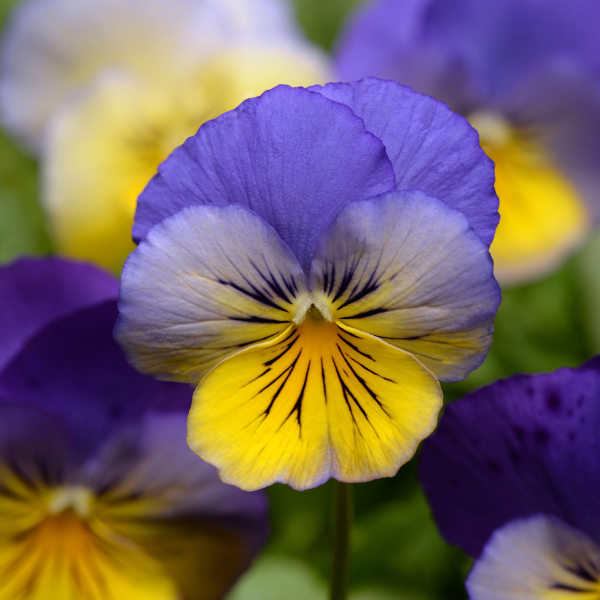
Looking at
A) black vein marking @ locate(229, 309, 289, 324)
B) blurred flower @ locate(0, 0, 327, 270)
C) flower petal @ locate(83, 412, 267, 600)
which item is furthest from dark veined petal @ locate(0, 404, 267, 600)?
blurred flower @ locate(0, 0, 327, 270)

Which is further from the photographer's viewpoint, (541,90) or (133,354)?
(541,90)

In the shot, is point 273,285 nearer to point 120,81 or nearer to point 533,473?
point 533,473

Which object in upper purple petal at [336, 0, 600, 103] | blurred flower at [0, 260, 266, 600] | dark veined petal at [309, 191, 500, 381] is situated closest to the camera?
dark veined petal at [309, 191, 500, 381]

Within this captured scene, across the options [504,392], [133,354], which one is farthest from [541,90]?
[133,354]

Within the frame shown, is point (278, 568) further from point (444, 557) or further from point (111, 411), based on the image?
point (111, 411)

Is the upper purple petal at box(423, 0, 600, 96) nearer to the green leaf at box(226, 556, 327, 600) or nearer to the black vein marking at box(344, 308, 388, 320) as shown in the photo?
the black vein marking at box(344, 308, 388, 320)

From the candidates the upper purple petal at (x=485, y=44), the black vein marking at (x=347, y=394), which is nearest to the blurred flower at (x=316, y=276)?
the black vein marking at (x=347, y=394)
